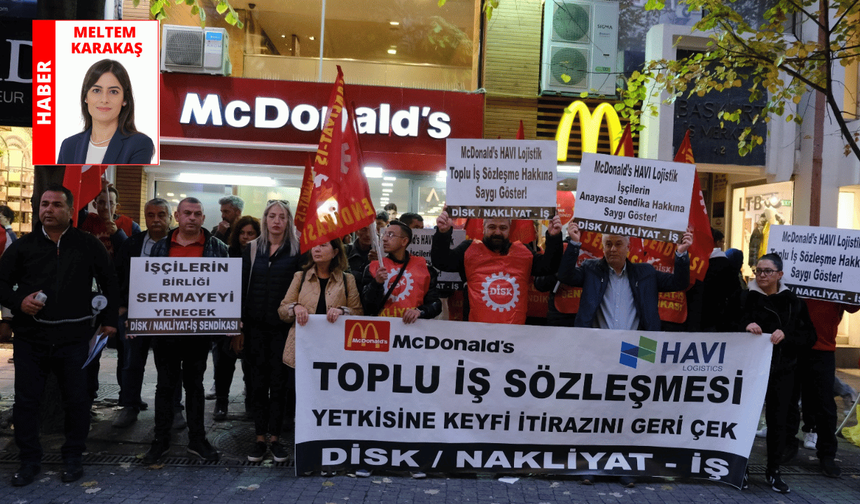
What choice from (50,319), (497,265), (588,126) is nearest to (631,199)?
(497,265)

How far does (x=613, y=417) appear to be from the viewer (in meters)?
5.61

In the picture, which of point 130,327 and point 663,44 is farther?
point 663,44

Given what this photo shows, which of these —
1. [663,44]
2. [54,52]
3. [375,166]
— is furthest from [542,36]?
[54,52]

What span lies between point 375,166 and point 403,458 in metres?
8.32

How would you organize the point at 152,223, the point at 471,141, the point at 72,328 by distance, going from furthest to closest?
the point at 152,223
the point at 471,141
the point at 72,328

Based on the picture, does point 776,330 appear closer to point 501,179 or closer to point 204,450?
point 501,179

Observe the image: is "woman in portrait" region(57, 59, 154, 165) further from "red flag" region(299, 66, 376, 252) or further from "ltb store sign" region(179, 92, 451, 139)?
"ltb store sign" region(179, 92, 451, 139)

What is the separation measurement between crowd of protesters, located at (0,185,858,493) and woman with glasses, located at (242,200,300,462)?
0.01m

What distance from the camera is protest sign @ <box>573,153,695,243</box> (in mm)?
5754

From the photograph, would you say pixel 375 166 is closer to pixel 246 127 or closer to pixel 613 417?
pixel 246 127

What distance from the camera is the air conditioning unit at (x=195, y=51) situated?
1288 centimetres

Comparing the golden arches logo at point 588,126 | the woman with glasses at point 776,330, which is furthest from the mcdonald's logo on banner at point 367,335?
the golden arches logo at point 588,126

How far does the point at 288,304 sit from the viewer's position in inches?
223

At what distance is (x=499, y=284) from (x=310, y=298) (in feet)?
4.94
